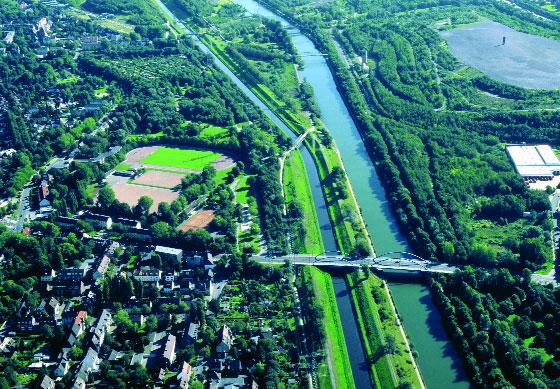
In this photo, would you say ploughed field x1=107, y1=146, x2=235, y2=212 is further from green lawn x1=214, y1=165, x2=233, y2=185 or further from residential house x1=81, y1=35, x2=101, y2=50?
residential house x1=81, y1=35, x2=101, y2=50

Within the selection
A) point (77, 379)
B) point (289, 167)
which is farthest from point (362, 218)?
point (77, 379)

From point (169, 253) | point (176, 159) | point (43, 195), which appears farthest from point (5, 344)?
point (176, 159)

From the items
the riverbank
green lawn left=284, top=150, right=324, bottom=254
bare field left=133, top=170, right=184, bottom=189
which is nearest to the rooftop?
green lawn left=284, top=150, right=324, bottom=254

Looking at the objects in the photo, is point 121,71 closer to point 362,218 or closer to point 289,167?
point 289,167

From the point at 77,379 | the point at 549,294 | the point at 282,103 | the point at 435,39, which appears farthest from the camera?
the point at 435,39

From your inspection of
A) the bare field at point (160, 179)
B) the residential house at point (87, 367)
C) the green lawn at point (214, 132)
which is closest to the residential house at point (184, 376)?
the residential house at point (87, 367)

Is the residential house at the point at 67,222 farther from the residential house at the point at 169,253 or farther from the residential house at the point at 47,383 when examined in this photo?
the residential house at the point at 47,383

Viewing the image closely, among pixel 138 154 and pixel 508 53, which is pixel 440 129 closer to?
pixel 508 53
